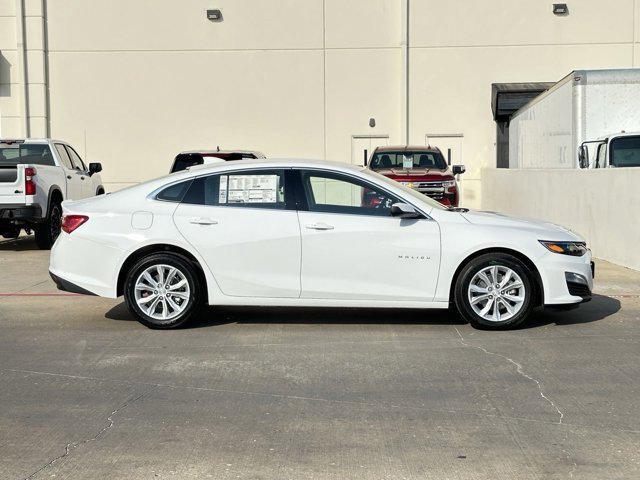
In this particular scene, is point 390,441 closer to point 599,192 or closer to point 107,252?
point 107,252

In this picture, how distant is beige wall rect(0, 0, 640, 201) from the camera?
2645cm

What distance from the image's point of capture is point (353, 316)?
9.27m

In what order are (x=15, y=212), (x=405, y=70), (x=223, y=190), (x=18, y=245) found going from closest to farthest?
(x=223, y=190)
(x=15, y=212)
(x=18, y=245)
(x=405, y=70)

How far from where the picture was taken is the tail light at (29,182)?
15.0 metres

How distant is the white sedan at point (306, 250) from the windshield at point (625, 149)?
688 centimetres

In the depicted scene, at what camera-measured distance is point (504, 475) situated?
15.6 feet

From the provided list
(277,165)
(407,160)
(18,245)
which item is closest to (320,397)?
(277,165)

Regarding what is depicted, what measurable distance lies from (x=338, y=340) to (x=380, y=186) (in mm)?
1488

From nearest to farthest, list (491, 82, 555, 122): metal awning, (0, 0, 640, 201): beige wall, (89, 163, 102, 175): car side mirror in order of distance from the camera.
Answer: (89, 163, 102, 175): car side mirror, (491, 82, 555, 122): metal awning, (0, 0, 640, 201): beige wall

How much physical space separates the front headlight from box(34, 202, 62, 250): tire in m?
9.97

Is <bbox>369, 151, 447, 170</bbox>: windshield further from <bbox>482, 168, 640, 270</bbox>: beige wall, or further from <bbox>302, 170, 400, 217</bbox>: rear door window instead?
<bbox>302, 170, 400, 217</bbox>: rear door window

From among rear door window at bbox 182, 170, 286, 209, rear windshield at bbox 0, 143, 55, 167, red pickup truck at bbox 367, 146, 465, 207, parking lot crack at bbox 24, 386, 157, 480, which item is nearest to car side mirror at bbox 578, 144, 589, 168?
red pickup truck at bbox 367, 146, 465, 207

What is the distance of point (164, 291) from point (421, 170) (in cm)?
1080

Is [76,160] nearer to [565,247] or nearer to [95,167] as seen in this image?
[95,167]
